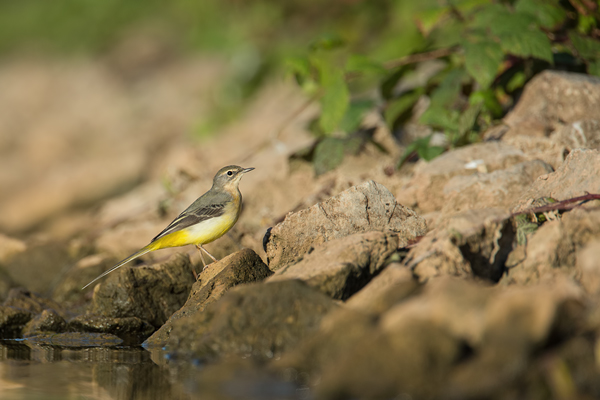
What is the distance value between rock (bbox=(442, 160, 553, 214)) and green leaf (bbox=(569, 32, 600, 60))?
7.44 ft

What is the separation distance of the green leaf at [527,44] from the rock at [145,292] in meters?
4.24

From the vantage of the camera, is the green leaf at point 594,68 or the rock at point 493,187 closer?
the rock at point 493,187

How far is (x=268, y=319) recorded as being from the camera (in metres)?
4.55

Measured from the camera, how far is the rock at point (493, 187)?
627cm

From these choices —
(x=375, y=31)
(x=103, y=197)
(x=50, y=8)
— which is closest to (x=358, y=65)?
(x=375, y=31)

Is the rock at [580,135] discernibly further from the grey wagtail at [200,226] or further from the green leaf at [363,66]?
the grey wagtail at [200,226]

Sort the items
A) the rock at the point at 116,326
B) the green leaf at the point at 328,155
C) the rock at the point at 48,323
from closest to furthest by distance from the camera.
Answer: the rock at the point at 116,326, the rock at the point at 48,323, the green leaf at the point at 328,155

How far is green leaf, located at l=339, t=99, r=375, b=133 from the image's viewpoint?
8773mm

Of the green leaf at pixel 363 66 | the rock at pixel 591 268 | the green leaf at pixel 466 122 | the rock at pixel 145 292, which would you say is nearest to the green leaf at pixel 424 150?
the green leaf at pixel 466 122

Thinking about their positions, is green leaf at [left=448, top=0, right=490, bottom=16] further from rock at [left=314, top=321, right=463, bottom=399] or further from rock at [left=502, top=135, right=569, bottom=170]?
rock at [left=314, top=321, right=463, bottom=399]

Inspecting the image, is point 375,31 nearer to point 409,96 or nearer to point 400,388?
point 409,96

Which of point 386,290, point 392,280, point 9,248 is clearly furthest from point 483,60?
point 9,248

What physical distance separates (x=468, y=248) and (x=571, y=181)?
1325 mm

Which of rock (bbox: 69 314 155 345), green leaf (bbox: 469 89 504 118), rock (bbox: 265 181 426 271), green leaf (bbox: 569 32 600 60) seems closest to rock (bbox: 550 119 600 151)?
green leaf (bbox: 469 89 504 118)
